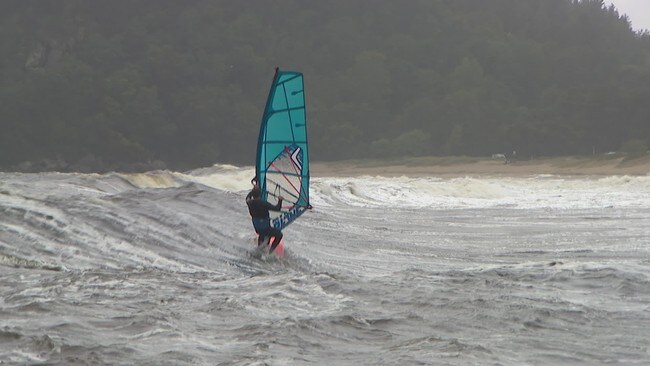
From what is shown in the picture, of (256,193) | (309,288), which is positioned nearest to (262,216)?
(256,193)

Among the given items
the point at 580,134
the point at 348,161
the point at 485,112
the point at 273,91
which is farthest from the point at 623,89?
the point at 273,91

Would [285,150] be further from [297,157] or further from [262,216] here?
[262,216]

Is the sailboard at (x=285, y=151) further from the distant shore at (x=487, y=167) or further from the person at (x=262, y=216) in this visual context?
the distant shore at (x=487, y=167)

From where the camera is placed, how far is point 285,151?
13781mm

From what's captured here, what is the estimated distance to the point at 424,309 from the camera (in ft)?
29.6

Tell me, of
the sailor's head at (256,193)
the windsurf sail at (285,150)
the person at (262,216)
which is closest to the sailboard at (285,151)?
the windsurf sail at (285,150)

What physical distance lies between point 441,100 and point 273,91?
6339 centimetres

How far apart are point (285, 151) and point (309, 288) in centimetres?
406

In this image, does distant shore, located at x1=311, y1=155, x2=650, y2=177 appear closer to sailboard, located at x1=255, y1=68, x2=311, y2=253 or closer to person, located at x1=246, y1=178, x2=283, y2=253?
sailboard, located at x1=255, y1=68, x2=311, y2=253

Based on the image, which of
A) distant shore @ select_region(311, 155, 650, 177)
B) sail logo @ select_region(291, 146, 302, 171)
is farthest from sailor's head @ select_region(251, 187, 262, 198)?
distant shore @ select_region(311, 155, 650, 177)

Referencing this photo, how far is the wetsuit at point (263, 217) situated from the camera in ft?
41.3

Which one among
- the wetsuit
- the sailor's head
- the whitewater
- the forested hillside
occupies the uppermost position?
the forested hillside

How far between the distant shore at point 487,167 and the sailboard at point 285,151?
25.7 metres

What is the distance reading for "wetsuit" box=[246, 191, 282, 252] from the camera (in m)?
12.6
